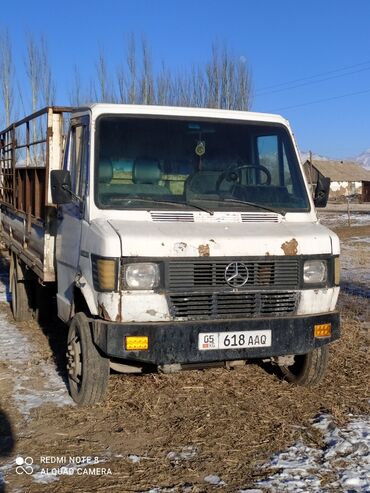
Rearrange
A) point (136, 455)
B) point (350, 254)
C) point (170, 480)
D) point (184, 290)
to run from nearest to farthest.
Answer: point (170, 480)
point (136, 455)
point (184, 290)
point (350, 254)

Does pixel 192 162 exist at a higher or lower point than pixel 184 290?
higher

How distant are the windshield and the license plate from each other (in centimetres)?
104

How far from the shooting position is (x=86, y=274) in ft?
15.5

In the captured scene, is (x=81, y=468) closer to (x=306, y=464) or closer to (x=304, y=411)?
(x=306, y=464)

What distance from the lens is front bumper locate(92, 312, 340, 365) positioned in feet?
14.3

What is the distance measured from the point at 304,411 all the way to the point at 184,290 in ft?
4.83

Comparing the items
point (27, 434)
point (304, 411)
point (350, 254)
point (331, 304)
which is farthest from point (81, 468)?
point (350, 254)

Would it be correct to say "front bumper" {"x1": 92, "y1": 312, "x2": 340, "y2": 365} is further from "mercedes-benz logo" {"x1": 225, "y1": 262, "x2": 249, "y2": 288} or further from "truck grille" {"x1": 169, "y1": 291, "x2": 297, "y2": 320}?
"mercedes-benz logo" {"x1": 225, "y1": 262, "x2": 249, "y2": 288}

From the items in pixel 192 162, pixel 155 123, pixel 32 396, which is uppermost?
pixel 155 123

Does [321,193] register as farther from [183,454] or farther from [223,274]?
[183,454]

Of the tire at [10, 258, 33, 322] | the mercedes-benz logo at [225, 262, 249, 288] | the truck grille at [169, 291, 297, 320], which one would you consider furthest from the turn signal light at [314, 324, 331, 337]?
the tire at [10, 258, 33, 322]

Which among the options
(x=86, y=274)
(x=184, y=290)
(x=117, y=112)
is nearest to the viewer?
(x=184, y=290)

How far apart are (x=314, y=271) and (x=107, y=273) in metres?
1.60

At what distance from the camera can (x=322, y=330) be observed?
481cm
